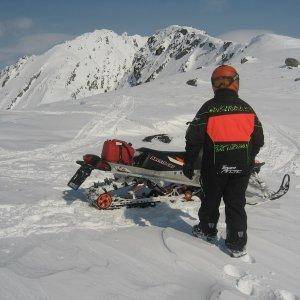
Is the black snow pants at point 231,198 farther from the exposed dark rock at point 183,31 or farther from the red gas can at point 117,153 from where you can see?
the exposed dark rock at point 183,31

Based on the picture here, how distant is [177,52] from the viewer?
→ 13650 cm

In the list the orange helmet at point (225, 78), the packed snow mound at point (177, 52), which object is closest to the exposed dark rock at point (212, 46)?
the packed snow mound at point (177, 52)

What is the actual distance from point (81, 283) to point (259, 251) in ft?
7.09

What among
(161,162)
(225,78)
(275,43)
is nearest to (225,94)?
(225,78)

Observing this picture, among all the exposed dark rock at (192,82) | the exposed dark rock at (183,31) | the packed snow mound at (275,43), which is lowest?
the exposed dark rock at (192,82)

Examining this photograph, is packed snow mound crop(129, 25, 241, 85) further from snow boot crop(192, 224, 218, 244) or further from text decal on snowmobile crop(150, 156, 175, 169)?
snow boot crop(192, 224, 218, 244)

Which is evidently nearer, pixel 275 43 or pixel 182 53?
pixel 275 43

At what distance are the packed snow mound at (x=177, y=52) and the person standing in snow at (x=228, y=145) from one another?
274 ft

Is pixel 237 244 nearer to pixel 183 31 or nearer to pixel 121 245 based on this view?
pixel 121 245

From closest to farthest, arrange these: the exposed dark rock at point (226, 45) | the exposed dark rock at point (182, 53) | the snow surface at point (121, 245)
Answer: the snow surface at point (121, 245) < the exposed dark rock at point (226, 45) < the exposed dark rock at point (182, 53)

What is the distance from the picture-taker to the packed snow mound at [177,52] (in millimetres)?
106294

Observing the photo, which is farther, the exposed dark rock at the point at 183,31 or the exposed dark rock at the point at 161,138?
the exposed dark rock at the point at 183,31

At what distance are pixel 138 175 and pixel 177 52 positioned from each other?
13360 cm

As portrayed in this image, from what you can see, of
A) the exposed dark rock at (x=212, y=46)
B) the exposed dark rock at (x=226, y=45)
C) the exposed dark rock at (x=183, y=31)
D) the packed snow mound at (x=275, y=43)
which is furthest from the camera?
the exposed dark rock at (x=183, y=31)
